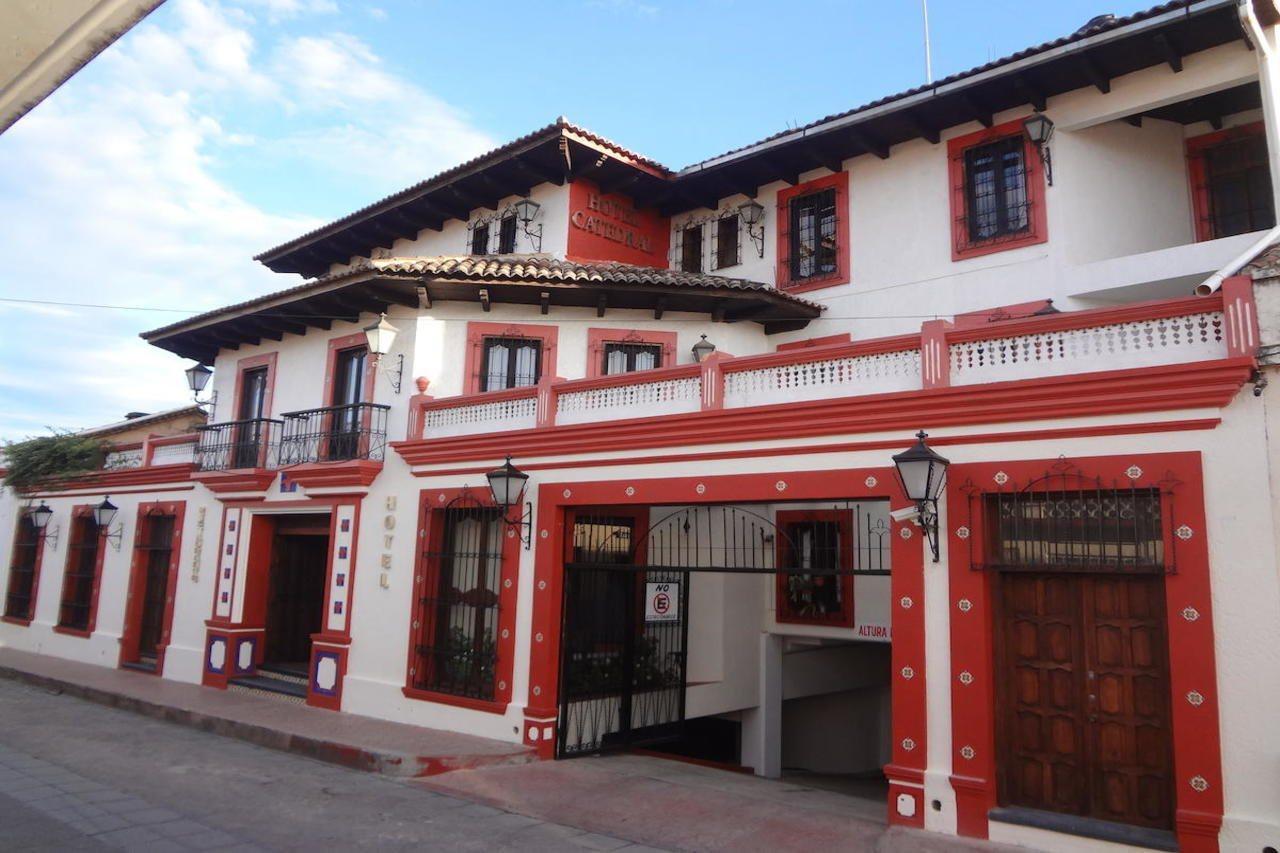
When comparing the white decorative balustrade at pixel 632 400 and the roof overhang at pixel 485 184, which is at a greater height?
the roof overhang at pixel 485 184

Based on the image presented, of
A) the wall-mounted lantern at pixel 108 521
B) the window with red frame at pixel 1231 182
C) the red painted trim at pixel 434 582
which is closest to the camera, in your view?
the red painted trim at pixel 434 582

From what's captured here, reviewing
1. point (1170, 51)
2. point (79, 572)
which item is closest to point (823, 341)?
point (1170, 51)

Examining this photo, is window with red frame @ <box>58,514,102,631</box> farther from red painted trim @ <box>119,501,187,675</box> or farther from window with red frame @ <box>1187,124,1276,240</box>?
window with red frame @ <box>1187,124,1276,240</box>

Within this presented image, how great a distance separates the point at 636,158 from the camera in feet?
47.8

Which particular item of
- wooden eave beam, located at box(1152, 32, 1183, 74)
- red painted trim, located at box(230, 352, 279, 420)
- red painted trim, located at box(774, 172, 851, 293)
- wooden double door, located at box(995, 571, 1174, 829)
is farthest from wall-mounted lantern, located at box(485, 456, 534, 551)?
wooden eave beam, located at box(1152, 32, 1183, 74)

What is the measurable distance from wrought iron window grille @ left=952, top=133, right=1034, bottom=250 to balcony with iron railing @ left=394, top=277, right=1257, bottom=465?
13.2 ft

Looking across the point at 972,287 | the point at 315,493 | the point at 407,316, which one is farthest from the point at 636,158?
the point at 315,493

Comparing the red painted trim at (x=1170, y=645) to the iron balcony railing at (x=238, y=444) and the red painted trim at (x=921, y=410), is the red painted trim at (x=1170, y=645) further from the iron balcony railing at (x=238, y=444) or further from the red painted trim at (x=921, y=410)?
the iron balcony railing at (x=238, y=444)

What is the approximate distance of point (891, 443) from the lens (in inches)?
324

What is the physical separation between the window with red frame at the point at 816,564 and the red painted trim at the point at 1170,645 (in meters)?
4.82

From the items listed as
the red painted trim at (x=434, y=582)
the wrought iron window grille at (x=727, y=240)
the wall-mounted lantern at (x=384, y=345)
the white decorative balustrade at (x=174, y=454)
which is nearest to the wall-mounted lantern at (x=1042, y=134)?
the wrought iron window grille at (x=727, y=240)

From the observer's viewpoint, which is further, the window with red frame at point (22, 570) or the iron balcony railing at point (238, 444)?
the window with red frame at point (22, 570)

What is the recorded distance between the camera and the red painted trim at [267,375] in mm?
15992

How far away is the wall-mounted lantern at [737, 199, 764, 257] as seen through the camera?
1444cm
